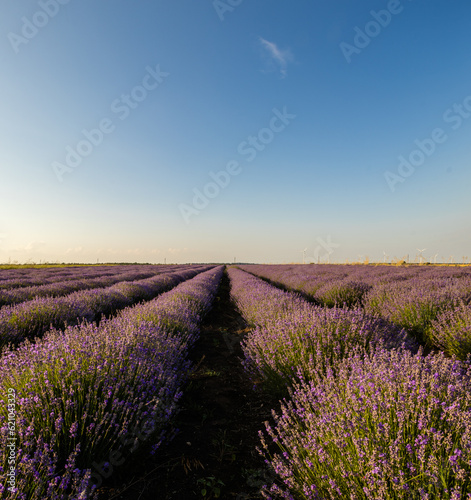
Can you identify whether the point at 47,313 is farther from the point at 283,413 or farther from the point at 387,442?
the point at 387,442

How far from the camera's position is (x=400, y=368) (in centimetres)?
171

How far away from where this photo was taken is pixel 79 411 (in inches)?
72.6

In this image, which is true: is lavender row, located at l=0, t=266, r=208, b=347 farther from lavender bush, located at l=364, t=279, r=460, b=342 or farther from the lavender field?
lavender bush, located at l=364, t=279, r=460, b=342

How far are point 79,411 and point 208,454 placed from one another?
112 centimetres

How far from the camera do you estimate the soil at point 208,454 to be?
1838mm

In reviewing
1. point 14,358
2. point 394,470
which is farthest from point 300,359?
point 14,358

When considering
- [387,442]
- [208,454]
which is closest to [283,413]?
[208,454]

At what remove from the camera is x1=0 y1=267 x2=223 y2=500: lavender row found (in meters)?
1.33

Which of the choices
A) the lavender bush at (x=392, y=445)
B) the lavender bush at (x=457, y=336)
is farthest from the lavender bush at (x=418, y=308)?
the lavender bush at (x=392, y=445)

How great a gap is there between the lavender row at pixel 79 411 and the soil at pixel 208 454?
0.57 ft

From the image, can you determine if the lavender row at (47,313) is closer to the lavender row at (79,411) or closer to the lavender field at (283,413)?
the lavender field at (283,413)

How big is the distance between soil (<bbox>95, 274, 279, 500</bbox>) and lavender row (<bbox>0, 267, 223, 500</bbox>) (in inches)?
6.8

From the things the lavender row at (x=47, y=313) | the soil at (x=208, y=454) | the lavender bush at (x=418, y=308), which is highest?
the lavender bush at (x=418, y=308)

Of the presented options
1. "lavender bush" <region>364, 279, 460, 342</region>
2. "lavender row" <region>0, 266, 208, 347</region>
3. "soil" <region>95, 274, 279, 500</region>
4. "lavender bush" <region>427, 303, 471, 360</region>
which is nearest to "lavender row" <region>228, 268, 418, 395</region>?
"soil" <region>95, 274, 279, 500</region>
